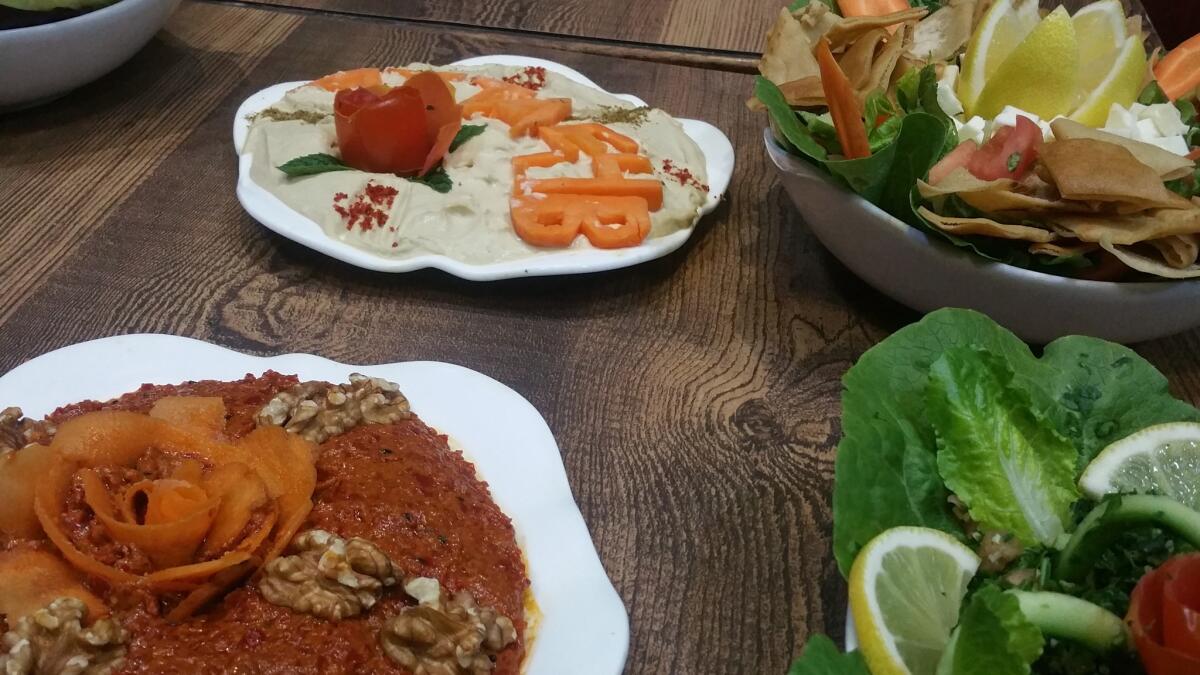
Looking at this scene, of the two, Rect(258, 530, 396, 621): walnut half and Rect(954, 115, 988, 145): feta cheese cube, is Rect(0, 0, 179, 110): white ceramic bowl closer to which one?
Rect(258, 530, 396, 621): walnut half

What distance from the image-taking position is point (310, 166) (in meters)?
2.05

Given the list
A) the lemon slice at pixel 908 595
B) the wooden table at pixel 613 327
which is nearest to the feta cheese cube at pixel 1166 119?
the wooden table at pixel 613 327

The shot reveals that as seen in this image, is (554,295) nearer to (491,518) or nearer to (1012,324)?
(491,518)

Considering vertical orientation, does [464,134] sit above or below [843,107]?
below

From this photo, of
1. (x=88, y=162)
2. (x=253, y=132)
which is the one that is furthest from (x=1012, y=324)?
(x=88, y=162)

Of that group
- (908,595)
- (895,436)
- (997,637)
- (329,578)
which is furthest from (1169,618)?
(329,578)

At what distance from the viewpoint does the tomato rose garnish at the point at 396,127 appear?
2.07 metres

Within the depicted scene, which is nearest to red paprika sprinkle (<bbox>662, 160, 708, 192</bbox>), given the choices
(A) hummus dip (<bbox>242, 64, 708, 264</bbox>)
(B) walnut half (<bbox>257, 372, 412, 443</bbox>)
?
(A) hummus dip (<bbox>242, 64, 708, 264</bbox>)

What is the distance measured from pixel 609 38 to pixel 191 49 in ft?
4.43

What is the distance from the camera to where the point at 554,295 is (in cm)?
197

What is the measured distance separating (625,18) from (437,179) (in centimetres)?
141

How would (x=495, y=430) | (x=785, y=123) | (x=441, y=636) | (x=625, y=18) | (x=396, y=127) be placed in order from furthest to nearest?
(x=625, y=18)
(x=396, y=127)
(x=785, y=123)
(x=495, y=430)
(x=441, y=636)

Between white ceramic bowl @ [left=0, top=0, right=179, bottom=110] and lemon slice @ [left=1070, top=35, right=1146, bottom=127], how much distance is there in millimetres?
2356

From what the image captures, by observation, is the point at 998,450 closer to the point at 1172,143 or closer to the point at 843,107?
the point at 843,107
